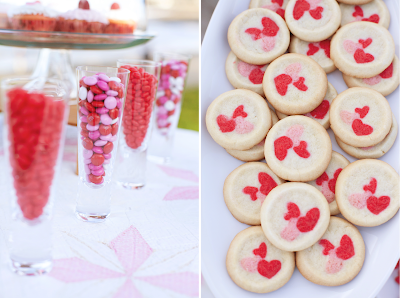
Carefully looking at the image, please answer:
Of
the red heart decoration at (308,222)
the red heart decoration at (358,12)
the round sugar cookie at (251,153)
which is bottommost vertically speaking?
the red heart decoration at (308,222)

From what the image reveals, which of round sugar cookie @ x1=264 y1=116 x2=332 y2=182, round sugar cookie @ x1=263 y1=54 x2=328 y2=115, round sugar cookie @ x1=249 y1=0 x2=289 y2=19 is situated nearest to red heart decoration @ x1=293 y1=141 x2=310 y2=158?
round sugar cookie @ x1=264 y1=116 x2=332 y2=182

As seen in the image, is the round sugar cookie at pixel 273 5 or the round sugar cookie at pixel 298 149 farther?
the round sugar cookie at pixel 273 5

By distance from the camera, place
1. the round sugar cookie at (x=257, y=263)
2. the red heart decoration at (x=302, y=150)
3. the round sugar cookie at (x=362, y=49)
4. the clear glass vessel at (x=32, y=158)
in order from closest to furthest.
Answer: the clear glass vessel at (x=32, y=158) → the round sugar cookie at (x=257, y=263) → the red heart decoration at (x=302, y=150) → the round sugar cookie at (x=362, y=49)

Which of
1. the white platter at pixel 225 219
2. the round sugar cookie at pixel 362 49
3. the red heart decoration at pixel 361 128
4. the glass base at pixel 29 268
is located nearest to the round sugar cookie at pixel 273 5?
the white platter at pixel 225 219

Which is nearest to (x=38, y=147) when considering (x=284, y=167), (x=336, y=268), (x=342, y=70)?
(x=284, y=167)

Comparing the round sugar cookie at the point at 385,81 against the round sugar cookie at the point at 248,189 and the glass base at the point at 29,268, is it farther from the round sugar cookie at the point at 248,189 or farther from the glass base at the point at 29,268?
the glass base at the point at 29,268

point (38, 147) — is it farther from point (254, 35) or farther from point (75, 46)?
point (254, 35)
